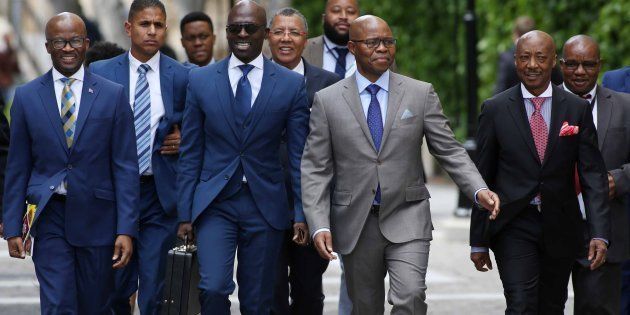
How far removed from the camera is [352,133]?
26.8ft

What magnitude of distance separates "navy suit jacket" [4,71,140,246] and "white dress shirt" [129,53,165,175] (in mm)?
708

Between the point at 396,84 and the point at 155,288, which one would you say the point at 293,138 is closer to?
the point at 396,84

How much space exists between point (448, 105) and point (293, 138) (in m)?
17.6

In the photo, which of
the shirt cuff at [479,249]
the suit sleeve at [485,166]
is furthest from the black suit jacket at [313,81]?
the shirt cuff at [479,249]

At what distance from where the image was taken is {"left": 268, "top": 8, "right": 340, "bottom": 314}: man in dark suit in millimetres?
9203

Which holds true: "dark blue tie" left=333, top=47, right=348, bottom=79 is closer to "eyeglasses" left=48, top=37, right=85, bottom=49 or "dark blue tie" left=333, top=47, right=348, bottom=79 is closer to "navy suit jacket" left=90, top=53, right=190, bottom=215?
"navy suit jacket" left=90, top=53, right=190, bottom=215

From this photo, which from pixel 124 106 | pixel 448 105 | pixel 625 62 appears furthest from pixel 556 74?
pixel 448 105

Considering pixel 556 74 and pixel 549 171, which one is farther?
pixel 556 74

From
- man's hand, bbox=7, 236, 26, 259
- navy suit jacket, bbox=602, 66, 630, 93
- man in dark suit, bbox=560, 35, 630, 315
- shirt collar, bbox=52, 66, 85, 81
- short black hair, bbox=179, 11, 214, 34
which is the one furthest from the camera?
short black hair, bbox=179, 11, 214, 34

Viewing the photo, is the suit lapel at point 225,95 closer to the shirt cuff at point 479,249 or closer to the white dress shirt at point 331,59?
the shirt cuff at point 479,249

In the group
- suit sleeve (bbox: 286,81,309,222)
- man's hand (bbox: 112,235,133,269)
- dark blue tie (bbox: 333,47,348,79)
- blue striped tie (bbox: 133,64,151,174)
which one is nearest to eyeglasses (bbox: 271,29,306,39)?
dark blue tie (bbox: 333,47,348,79)

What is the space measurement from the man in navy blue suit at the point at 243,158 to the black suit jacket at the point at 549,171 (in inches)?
41.9

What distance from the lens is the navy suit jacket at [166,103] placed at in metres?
8.88

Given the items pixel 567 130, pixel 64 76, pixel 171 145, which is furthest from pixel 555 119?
pixel 64 76
